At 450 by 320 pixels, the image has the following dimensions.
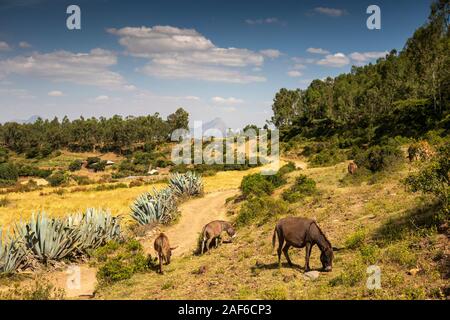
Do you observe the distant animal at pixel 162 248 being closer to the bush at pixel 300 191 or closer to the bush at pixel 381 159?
the bush at pixel 300 191

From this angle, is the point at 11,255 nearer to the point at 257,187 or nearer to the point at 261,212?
the point at 261,212

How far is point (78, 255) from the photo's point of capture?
14555mm

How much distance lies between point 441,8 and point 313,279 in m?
51.0

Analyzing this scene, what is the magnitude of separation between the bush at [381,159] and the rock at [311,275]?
14.8 meters

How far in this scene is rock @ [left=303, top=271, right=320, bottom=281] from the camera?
9.23 m

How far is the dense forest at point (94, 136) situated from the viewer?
347 ft

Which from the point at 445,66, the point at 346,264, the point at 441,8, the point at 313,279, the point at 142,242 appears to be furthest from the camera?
the point at 445,66

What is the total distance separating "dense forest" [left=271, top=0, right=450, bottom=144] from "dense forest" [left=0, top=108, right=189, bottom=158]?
3611 centimetres

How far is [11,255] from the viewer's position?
12.0m

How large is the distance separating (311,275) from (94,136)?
11101 centimetres

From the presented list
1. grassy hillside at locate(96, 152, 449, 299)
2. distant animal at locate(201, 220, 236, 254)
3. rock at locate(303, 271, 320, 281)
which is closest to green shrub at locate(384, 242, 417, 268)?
grassy hillside at locate(96, 152, 449, 299)

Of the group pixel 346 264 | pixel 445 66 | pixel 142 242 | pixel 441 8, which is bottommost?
pixel 142 242

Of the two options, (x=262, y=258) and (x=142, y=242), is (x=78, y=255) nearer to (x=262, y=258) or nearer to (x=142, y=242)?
(x=142, y=242)
